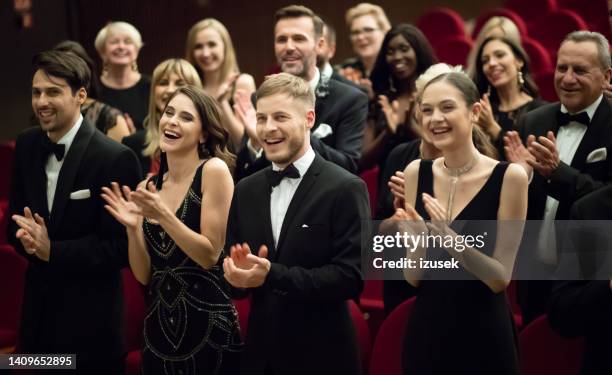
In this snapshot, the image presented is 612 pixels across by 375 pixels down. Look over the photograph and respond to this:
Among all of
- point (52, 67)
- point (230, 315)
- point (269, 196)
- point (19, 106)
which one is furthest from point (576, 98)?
point (19, 106)

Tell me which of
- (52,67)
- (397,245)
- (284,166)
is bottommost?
(397,245)

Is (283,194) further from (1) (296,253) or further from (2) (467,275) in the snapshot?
(2) (467,275)

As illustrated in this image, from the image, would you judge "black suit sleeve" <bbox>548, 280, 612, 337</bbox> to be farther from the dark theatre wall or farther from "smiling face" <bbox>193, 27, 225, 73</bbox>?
the dark theatre wall

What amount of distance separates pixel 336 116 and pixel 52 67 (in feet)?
3.55

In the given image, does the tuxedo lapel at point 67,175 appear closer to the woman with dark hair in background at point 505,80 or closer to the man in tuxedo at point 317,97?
the man in tuxedo at point 317,97

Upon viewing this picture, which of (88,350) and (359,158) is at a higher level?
(359,158)

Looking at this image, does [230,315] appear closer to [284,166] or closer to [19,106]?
[284,166]

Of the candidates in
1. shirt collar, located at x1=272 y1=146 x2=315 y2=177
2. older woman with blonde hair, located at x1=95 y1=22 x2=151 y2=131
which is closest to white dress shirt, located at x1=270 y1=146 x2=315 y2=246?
shirt collar, located at x1=272 y1=146 x2=315 y2=177

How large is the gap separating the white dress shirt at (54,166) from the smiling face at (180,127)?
1.39 ft

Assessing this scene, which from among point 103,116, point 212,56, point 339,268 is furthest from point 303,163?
point 212,56

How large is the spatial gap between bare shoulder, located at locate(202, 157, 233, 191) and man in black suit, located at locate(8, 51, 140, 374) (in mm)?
400

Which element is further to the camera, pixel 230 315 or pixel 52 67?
pixel 52 67

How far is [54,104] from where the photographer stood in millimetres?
3105

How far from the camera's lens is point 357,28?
16.9 ft
